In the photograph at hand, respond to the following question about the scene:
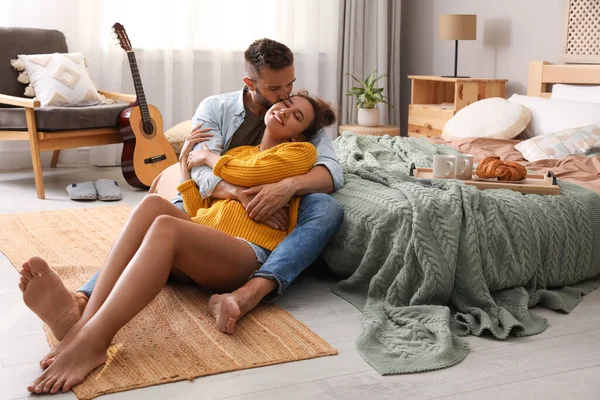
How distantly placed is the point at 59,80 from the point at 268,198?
253cm

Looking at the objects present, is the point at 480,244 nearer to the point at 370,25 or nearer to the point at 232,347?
the point at 232,347

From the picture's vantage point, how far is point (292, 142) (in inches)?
92.4

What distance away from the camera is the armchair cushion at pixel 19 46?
172 inches

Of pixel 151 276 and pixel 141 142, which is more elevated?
pixel 141 142

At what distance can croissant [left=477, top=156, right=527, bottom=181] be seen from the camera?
2.47m

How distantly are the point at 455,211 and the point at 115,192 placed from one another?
7.56 ft

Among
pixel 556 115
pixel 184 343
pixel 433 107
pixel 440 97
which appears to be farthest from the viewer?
pixel 440 97

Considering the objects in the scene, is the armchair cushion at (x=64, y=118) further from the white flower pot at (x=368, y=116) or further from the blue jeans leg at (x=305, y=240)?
the blue jeans leg at (x=305, y=240)

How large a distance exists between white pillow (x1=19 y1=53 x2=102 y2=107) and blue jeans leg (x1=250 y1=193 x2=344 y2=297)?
243 centimetres

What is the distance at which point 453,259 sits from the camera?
2.15m

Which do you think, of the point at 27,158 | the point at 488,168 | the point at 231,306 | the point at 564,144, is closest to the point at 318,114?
the point at 488,168

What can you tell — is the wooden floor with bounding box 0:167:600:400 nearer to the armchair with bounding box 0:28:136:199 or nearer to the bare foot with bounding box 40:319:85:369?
the bare foot with bounding box 40:319:85:369

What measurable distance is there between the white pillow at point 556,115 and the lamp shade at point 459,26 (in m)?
1.02

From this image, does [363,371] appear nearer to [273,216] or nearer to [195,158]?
[273,216]
